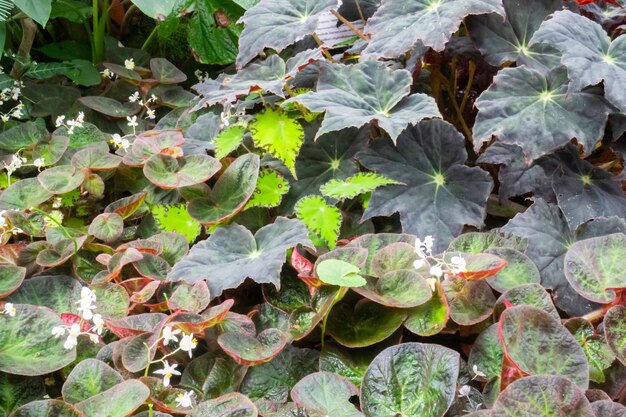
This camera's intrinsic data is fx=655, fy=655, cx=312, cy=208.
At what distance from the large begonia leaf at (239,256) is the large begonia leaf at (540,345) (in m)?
0.36

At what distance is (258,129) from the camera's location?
136cm

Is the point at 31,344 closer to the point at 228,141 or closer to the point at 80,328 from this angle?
the point at 80,328

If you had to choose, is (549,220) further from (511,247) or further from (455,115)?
(455,115)

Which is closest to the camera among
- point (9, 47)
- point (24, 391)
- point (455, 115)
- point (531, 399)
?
point (531, 399)

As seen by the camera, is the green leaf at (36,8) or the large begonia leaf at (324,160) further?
the green leaf at (36,8)

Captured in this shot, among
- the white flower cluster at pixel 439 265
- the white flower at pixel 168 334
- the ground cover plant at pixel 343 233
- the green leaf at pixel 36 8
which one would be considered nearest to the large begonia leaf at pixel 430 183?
the ground cover plant at pixel 343 233

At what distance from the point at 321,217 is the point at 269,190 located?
147 mm

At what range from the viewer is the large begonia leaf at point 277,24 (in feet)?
4.56

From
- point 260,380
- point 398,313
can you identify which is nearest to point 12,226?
point 260,380

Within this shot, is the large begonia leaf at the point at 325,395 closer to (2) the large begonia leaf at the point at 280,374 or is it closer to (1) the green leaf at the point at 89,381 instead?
(2) the large begonia leaf at the point at 280,374

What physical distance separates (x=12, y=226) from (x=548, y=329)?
99cm

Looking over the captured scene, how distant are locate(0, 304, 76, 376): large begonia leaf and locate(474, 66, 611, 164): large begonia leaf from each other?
0.76 metres

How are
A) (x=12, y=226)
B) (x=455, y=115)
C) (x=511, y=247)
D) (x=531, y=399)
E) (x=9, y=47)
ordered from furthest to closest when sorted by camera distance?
(x=9, y=47)
(x=455, y=115)
(x=12, y=226)
(x=511, y=247)
(x=531, y=399)

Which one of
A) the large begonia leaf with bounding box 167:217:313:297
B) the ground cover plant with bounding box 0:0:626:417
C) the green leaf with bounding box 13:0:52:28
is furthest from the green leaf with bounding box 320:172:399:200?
the green leaf with bounding box 13:0:52:28
